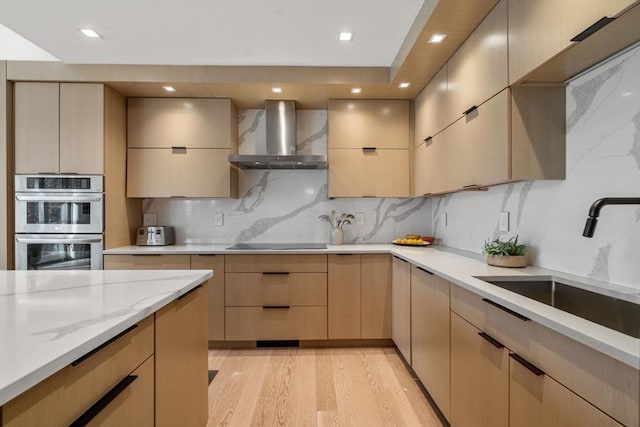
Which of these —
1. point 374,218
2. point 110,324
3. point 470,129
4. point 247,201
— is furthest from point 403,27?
point 110,324

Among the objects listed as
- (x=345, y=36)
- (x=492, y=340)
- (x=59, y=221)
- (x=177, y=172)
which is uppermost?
(x=345, y=36)

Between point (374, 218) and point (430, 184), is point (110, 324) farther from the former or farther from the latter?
point (374, 218)

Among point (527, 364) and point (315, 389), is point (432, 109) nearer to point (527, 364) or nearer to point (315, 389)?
point (527, 364)

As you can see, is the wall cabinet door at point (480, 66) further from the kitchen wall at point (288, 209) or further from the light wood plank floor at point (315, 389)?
the light wood plank floor at point (315, 389)

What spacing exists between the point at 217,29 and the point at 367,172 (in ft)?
5.69

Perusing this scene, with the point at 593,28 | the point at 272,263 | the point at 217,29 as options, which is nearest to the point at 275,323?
the point at 272,263

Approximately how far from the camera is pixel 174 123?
3.21 meters

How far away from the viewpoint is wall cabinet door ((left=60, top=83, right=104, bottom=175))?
2.86 meters

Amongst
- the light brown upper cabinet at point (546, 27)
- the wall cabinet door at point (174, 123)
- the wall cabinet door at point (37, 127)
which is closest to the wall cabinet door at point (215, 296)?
the wall cabinet door at point (174, 123)

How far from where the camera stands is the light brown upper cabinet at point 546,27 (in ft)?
3.72

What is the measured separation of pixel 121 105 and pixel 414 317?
313 centimetres

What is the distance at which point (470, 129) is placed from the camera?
2055 mm

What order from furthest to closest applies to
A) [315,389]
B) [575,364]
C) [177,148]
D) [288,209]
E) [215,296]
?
[288,209], [177,148], [215,296], [315,389], [575,364]

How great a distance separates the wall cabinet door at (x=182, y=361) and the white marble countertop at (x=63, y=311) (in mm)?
115
